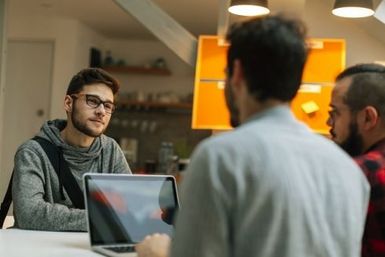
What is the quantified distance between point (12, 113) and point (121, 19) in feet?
5.65

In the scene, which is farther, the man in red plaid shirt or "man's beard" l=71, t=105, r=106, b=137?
"man's beard" l=71, t=105, r=106, b=137

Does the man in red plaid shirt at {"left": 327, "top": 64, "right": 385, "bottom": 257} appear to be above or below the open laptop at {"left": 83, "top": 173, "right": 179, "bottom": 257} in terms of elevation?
above

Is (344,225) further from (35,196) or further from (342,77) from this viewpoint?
(35,196)

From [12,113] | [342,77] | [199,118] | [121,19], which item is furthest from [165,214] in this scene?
[12,113]

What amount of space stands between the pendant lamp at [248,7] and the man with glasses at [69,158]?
1.50 m

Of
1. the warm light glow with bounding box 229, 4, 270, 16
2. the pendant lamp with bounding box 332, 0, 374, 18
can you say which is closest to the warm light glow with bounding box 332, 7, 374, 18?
the pendant lamp with bounding box 332, 0, 374, 18

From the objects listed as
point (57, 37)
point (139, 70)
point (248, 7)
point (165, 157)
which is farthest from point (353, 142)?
point (139, 70)

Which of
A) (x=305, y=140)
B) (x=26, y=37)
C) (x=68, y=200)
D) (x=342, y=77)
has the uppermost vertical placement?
(x=26, y=37)

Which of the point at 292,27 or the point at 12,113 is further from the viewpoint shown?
the point at 12,113

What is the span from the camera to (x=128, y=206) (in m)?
1.85

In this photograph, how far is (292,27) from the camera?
41.6 inches

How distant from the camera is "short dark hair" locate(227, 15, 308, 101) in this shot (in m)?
1.01

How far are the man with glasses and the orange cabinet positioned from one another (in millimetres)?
2016

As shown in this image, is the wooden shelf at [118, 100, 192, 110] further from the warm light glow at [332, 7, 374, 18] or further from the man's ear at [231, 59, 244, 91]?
the man's ear at [231, 59, 244, 91]
